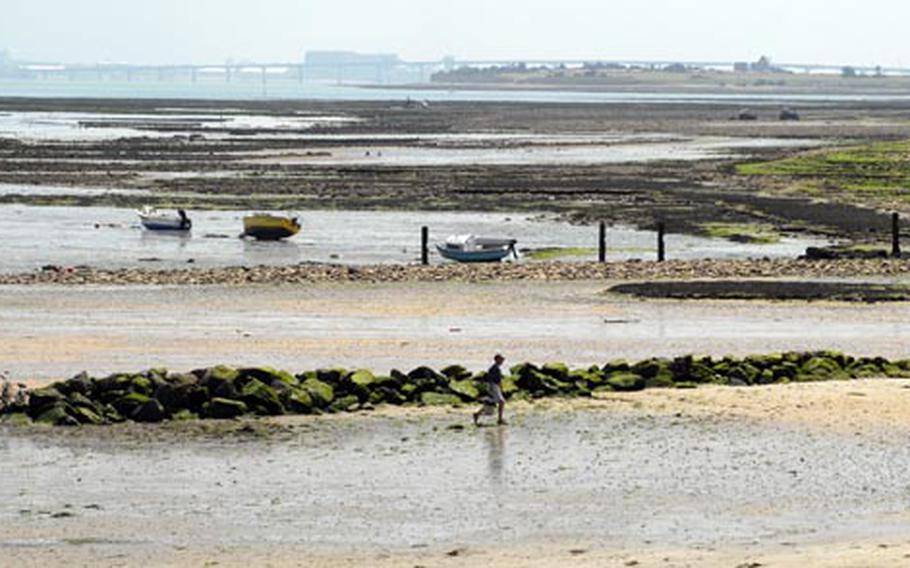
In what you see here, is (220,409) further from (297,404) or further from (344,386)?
(344,386)

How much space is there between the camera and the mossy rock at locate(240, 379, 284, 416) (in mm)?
28344

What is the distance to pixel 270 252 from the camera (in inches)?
2232

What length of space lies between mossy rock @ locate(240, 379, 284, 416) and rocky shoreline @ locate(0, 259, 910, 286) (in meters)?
18.4

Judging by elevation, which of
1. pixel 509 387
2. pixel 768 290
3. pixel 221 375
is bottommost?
pixel 768 290

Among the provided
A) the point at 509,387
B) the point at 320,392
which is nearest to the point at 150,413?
the point at 320,392

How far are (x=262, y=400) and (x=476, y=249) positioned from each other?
982 inches

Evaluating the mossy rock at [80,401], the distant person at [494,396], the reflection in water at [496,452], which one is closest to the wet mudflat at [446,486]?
the reflection in water at [496,452]

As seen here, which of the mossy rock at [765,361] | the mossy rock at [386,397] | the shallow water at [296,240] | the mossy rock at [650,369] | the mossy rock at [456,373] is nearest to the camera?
the mossy rock at [386,397]

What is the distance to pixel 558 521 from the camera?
2170cm

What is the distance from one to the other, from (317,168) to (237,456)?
224ft

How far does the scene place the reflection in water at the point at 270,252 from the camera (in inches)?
2141

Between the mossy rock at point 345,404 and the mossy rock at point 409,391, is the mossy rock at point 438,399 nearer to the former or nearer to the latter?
the mossy rock at point 409,391

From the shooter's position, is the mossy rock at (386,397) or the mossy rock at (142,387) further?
the mossy rock at (386,397)

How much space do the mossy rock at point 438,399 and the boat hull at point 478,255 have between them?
23422 millimetres
